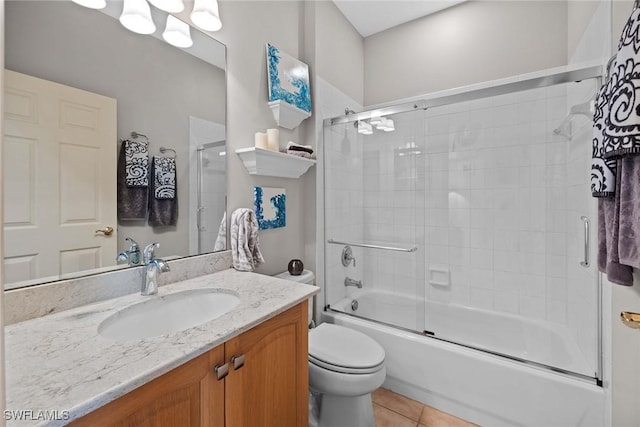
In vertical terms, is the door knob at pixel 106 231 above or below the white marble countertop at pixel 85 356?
above

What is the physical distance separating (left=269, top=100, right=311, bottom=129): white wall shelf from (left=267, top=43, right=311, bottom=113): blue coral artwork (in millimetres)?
35

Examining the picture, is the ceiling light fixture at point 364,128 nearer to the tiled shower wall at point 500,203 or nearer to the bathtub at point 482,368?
the tiled shower wall at point 500,203

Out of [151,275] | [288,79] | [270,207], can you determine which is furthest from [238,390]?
[288,79]

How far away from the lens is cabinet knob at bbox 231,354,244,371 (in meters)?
0.85

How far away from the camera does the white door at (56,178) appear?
0.89 m

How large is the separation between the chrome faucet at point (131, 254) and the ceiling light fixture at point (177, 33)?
924mm

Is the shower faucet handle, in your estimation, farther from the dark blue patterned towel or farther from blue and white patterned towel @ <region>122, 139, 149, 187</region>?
the dark blue patterned towel

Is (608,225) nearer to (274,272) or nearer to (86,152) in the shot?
(274,272)

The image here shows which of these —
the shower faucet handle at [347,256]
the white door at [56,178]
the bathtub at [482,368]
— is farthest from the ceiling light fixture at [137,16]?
the bathtub at [482,368]

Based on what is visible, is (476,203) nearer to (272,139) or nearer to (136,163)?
(272,139)

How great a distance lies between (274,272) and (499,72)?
7.63 ft

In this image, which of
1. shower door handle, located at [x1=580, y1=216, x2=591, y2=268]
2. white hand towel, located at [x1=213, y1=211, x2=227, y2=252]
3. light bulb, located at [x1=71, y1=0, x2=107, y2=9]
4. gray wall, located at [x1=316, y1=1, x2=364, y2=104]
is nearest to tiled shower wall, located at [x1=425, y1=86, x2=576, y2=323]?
shower door handle, located at [x1=580, y1=216, x2=591, y2=268]

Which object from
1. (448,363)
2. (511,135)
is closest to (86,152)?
(448,363)

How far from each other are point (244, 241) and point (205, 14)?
3.69 feet
